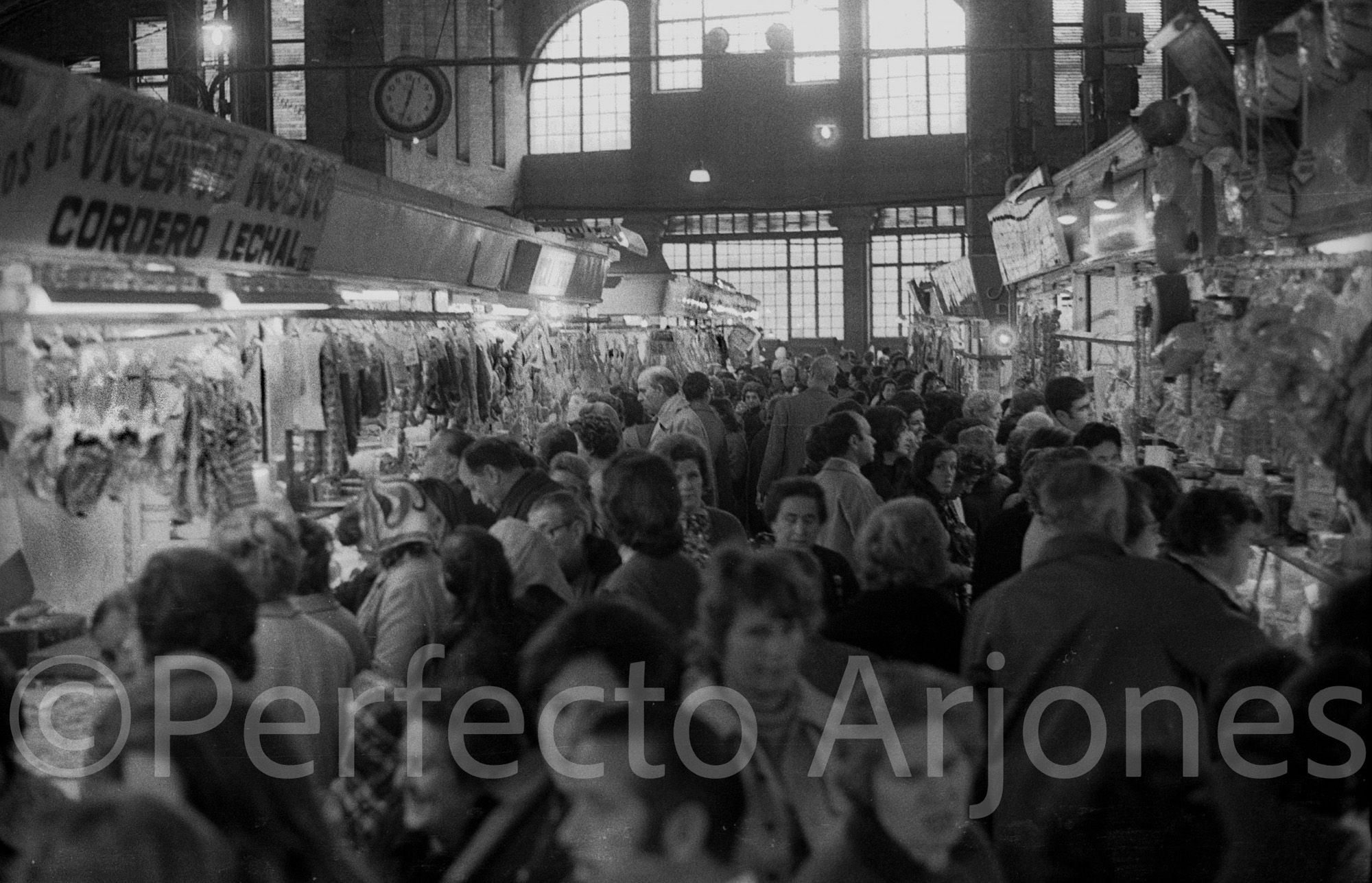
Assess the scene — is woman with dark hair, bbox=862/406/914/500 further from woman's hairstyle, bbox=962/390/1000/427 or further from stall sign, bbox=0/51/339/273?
stall sign, bbox=0/51/339/273

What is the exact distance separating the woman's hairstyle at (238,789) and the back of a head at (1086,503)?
1964 millimetres

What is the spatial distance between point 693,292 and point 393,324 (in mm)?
9627

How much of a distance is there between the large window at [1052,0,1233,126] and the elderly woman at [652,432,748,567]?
79.3ft

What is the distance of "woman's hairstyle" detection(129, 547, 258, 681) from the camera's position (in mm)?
2734

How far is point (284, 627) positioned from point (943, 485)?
3.39 meters

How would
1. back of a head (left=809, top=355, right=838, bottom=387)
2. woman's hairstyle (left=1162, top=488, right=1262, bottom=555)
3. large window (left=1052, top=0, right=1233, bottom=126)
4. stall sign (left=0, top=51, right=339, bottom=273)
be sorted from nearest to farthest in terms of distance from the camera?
woman's hairstyle (left=1162, top=488, right=1262, bottom=555)
stall sign (left=0, top=51, right=339, bottom=273)
back of a head (left=809, top=355, right=838, bottom=387)
large window (left=1052, top=0, right=1233, bottom=126)

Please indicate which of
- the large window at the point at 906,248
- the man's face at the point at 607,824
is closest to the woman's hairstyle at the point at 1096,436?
the man's face at the point at 607,824

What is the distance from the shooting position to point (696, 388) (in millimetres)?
8922

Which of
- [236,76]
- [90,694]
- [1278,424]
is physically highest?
[236,76]

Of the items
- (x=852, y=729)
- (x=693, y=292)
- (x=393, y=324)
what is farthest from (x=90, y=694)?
(x=693, y=292)

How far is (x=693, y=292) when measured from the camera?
17.9 m

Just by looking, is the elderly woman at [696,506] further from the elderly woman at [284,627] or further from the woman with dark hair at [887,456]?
the elderly woman at [284,627]

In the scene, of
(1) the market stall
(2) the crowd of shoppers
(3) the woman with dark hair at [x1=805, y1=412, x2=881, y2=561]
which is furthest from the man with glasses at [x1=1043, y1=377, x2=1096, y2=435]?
(2) the crowd of shoppers

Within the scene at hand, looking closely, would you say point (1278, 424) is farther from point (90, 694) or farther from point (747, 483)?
point (747, 483)
